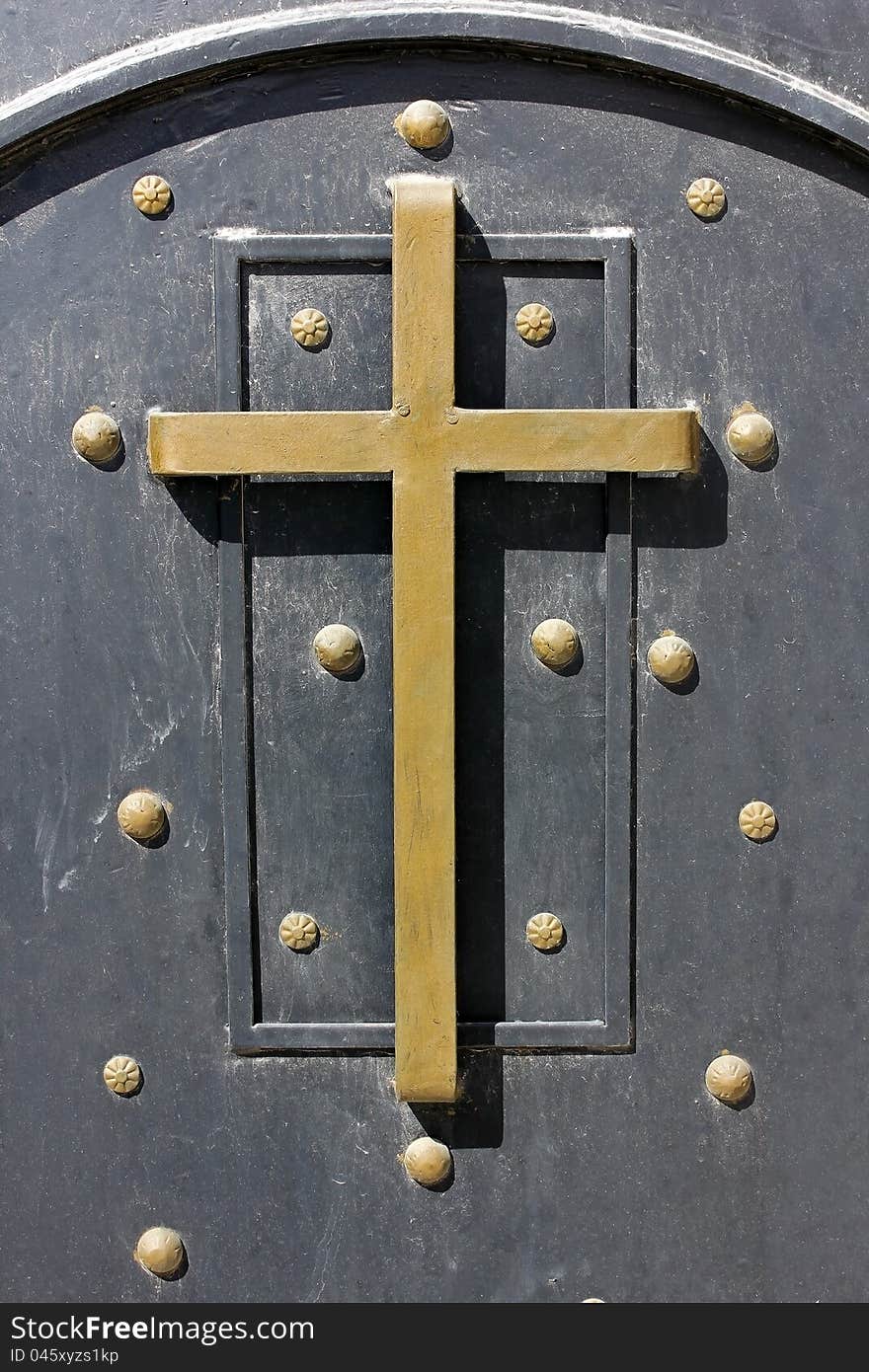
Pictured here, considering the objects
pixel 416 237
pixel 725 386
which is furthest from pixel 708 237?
pixel 416 237

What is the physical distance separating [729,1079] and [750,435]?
0.59 meters

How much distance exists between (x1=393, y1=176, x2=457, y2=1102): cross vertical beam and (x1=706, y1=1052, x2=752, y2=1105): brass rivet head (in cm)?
25

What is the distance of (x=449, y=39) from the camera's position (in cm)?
105

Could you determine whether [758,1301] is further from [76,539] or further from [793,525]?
[76,539]

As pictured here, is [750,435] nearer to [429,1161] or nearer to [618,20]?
[618,20]

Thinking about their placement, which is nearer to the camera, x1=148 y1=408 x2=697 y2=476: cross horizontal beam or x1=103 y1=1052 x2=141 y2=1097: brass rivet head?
x1=148 y1=408 x2=697 y2=476: cross horizontal beam

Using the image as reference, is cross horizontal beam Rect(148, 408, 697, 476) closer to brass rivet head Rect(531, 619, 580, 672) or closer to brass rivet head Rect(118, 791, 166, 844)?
brass rivet head Rect(531, 619, 580, 672)

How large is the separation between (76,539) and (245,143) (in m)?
0.39

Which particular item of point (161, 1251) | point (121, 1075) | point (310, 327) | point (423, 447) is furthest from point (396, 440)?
point (161, 1251)

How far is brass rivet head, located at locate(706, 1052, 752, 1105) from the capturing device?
1.12 meters

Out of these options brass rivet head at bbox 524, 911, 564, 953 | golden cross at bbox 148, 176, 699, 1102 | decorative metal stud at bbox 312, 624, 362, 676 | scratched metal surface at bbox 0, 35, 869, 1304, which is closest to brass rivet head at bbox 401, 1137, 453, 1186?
scratched metal surface at bbox 0, 35, 869, 1304

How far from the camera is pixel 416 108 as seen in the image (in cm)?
106

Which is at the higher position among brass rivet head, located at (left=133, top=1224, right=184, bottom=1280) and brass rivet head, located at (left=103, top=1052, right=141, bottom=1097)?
brass rivet head, located at (left=103, top=1052, right=141, bottom=1097)

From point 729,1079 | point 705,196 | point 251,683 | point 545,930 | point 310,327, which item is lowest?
point 729,1079
